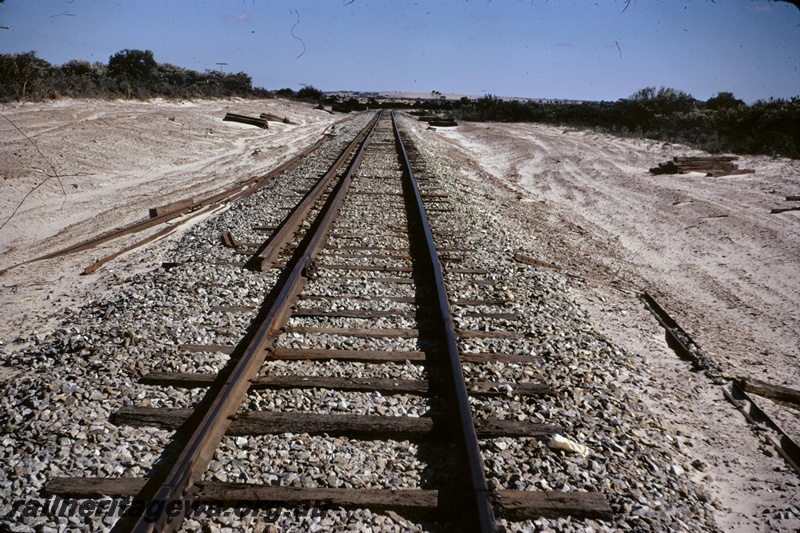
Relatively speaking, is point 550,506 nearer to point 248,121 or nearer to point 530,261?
point 530,261

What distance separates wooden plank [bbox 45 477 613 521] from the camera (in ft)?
8.11

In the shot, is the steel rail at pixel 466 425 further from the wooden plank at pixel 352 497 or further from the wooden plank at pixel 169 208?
the wooden plank at pixel 169 208

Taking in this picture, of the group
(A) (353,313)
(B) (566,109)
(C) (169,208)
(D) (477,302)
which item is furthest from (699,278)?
(B) (566,109)

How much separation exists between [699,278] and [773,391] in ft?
12.8

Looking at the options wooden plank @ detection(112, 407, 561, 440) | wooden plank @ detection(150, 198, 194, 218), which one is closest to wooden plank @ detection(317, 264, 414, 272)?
wooden plank @ detection(112, 407, 561, 440)

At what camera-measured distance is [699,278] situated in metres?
7.61

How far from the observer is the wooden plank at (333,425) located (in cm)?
303

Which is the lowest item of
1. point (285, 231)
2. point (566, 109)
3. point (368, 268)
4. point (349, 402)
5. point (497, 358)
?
point (349, 402)

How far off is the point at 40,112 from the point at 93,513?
2146 cm

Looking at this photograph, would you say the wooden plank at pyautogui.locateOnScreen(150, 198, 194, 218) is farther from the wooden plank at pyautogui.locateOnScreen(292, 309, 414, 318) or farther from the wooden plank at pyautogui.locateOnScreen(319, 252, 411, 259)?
the wooden plank at pyautogui.locateOnScreen(292, 309, 414, 318)

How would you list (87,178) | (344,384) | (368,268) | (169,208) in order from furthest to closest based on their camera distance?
(87,178) → (169,208) → (368,268) → (344,384)

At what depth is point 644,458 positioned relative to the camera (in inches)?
116

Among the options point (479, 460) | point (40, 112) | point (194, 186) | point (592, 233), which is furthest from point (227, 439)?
point (40, 112)

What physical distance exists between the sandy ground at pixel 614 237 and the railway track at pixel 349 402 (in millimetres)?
1229
